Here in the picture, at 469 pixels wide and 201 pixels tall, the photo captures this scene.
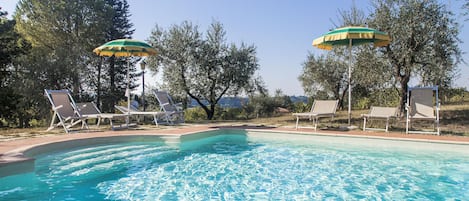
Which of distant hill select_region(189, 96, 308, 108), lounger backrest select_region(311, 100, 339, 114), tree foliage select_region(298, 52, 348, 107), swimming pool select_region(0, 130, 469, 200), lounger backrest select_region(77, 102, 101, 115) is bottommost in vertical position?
swimming pool select_region(0, 130, 469, 200)

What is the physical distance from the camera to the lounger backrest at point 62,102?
27.7 feet

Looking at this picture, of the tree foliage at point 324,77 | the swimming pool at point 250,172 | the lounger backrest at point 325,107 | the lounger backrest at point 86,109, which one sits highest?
the tree foliage at point 324,77

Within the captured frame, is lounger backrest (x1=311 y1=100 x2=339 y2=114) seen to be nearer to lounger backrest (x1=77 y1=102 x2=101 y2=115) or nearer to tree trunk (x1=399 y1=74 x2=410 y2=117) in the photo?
tree trunk (x1=399 y1=74 x2=410 y2=117)

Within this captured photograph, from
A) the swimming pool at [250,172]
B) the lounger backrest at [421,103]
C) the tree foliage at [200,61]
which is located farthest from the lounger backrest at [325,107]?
the tree foliage at [200,61]

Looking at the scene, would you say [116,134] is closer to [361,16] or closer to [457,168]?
[457,168]

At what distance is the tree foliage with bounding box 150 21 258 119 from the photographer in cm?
1477

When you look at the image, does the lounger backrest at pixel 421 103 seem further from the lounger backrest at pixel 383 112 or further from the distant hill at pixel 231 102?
the distant hill at pixel 231 102

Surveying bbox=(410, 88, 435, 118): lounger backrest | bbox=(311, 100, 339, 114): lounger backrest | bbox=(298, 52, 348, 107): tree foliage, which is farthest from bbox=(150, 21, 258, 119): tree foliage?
bbox=(410, 88, 435, 118): lounger backrest

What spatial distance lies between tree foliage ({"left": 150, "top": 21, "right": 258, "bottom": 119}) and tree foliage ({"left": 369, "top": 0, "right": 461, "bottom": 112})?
20.8ft

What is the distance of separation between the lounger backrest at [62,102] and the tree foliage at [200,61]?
625 centimetres

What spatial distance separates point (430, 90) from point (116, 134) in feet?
27.2

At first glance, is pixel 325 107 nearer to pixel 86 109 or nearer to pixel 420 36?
pixel 420 36

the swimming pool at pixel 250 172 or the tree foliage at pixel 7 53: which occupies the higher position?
the tree foliage at pixel 7 53

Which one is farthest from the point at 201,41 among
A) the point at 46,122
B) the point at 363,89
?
the point at 363,89
